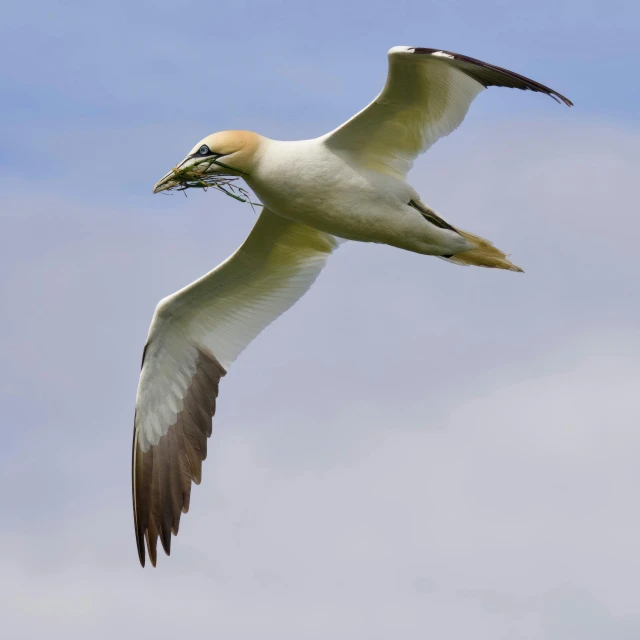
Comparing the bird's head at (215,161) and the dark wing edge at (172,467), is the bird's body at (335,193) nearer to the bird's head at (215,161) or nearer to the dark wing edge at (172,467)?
the bird's head at (215,161)

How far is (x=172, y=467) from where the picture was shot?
1291 cm

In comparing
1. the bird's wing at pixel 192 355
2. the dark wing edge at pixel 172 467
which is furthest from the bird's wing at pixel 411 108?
the dark wing edge at pixel 172 467

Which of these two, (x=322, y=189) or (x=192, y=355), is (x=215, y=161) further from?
(x=192, y=355)

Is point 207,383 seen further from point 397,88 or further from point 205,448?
point 397,88

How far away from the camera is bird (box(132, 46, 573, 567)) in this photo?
10.9m

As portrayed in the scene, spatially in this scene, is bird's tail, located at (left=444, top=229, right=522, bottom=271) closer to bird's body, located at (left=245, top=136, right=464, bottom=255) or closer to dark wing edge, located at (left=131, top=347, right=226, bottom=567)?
bird's body, located at (left=245, top=136, right=464, bottom=255)

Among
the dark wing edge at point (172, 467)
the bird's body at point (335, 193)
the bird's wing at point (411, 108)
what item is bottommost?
the dark wing edge at point (172, 467)

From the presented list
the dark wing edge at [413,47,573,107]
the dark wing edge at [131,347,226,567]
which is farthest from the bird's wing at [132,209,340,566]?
the dark wing edge at [413,47,573,107]

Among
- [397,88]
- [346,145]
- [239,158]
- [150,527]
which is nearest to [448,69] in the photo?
[397,88]

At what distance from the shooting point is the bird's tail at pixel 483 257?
1173 cm

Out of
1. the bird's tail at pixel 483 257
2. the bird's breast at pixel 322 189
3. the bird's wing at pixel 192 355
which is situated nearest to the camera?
the bird's breast at pixel 322 189

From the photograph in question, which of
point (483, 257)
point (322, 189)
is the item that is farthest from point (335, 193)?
point (483, 257)

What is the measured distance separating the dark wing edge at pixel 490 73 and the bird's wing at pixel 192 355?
2.94 metres

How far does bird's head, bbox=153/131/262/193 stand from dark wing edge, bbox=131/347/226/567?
100.0 inches
